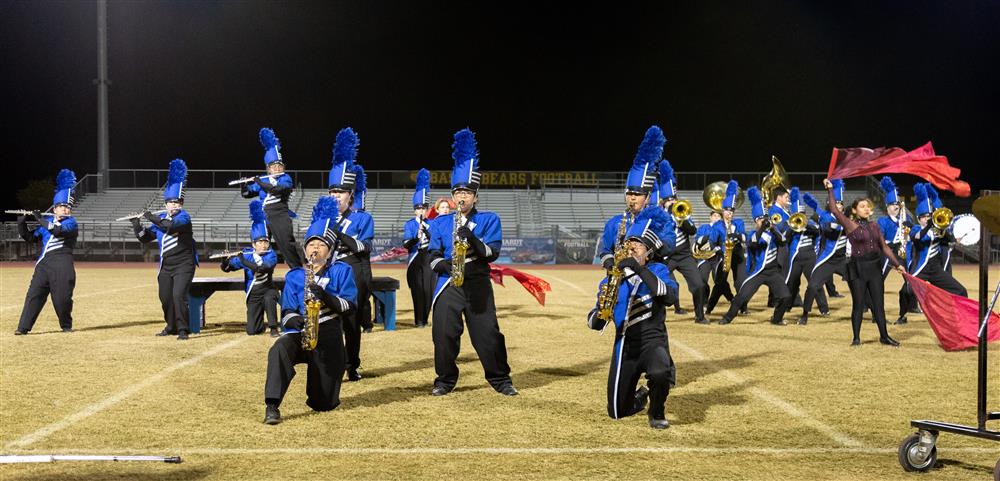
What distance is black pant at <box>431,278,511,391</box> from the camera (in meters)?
7.39

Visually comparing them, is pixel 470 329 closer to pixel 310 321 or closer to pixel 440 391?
pixel 440 391

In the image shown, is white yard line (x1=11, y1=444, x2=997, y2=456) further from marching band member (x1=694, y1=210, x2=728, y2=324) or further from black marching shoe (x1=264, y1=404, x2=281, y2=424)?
marching band member (x1=694, y1=210, x2=728, y2=324)

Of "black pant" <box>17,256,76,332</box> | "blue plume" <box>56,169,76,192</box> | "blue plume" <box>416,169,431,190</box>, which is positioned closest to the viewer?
"black pant" <box>17,256,76,332</box>

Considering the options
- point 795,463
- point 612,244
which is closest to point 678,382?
point 612,244

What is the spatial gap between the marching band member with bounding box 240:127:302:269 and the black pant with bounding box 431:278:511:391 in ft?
13.6

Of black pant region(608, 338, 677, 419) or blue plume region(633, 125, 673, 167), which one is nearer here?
black pant region(608, 338, 677, 419)

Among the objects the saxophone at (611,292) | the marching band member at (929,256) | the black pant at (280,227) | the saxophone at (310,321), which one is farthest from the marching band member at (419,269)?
the marching band member at (929,256)

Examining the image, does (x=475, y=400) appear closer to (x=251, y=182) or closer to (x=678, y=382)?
(x=678, y=382)

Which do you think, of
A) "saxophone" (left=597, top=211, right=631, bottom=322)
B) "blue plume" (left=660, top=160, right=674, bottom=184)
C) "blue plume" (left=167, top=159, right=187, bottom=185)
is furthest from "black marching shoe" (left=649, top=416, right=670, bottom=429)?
"blue plume" (left=167, top=159, right=187, bottom=185)

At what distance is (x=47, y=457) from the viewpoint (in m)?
4.88

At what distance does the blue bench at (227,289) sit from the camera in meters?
11.5

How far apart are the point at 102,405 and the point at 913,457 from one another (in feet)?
18.2

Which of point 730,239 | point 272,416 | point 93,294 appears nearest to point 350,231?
point 272,416

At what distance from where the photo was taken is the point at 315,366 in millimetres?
6660
